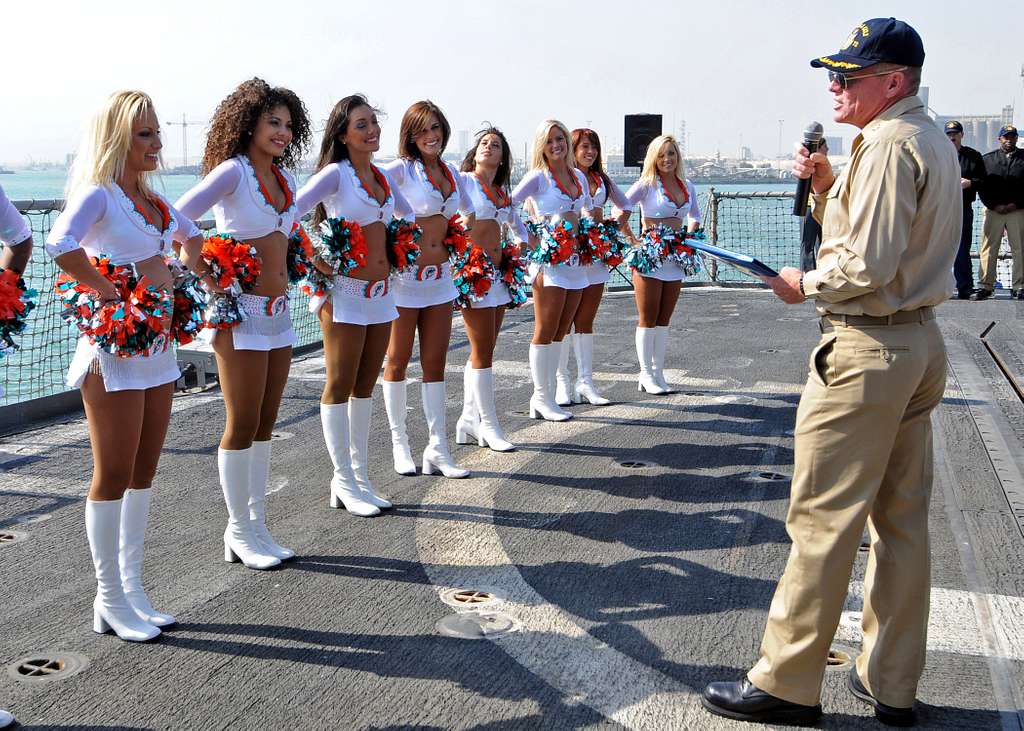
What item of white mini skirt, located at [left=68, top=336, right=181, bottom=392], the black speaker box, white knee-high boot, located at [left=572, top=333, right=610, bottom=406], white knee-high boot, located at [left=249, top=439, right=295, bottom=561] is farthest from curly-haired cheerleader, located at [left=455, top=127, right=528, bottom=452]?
the black speaker box

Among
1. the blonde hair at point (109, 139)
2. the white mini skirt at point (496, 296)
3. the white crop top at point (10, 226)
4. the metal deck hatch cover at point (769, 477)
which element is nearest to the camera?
the white crop top at point (10, 226)

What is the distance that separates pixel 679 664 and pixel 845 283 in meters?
1.51

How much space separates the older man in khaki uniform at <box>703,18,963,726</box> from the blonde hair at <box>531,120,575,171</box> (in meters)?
4.54

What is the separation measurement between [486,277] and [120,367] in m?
3.16

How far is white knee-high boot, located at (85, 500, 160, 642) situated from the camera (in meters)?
4.13

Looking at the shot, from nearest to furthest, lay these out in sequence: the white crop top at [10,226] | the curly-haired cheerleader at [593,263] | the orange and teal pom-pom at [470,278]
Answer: the white crop top at [10,226] → the orange and teal pom-pom at [470,278] → the curly-haired cheerleader at [593,263]

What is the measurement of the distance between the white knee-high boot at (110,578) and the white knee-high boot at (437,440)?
2.52 metres

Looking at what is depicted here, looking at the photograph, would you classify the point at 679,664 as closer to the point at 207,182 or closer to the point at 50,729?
the point at 50,729

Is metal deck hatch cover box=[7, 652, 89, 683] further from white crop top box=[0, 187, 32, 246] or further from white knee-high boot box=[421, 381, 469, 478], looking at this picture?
white knee-high boot box=[421, 381, 469, 478]

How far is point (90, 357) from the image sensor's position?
4008 mm

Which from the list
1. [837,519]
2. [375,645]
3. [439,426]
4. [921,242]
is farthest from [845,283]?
[439,426]

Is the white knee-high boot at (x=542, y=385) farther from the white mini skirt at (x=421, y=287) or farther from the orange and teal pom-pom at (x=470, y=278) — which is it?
the white mini skirt at (x=421, y=287)

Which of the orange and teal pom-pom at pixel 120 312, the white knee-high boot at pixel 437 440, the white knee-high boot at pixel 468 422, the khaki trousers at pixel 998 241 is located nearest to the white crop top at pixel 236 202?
the orange and teal pom-pom at pixel 120 312

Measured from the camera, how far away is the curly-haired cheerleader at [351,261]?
18.2 feet
